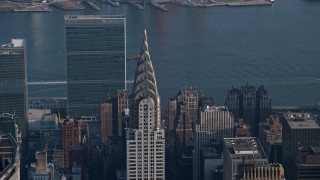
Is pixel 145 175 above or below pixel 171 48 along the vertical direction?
below

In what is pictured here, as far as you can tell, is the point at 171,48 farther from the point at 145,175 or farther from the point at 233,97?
the point at 145,175

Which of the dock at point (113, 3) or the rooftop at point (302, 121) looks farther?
the dock at point (113, 3)

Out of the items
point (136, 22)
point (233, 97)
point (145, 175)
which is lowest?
point (145, 175)

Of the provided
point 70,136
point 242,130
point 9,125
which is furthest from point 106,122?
point 242,130

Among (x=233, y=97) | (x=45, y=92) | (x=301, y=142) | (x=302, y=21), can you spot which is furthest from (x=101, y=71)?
(x=302, y=21)

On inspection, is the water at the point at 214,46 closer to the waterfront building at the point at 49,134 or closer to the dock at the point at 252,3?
the dock at the point at 252,3

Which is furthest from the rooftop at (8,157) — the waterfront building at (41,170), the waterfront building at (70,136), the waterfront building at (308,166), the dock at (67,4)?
the dock at (67,4)

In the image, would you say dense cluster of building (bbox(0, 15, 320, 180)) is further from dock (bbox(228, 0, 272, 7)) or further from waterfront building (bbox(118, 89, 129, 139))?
dock (bbox(228, 0, 272, 7))
